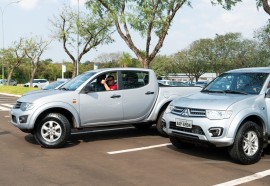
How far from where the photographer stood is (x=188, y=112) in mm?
6391

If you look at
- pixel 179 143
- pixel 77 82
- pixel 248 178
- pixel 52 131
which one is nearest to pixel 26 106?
pixel 52 131

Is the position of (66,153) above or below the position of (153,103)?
below

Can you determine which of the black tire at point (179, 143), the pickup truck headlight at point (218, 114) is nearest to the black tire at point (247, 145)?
the pickup truck headlight at point (218, 114)

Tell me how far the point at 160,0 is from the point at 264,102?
1194 cm

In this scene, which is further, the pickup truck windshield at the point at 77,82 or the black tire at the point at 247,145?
the pickup truck windshield at the point at 77,82

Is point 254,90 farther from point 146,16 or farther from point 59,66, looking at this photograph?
point 59,66

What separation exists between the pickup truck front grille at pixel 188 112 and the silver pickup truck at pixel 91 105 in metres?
1.91

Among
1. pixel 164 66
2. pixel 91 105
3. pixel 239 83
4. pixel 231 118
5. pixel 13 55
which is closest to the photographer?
pixel 231 118

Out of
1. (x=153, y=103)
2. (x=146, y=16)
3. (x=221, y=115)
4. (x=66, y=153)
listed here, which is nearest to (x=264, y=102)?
(x=221, y=115)

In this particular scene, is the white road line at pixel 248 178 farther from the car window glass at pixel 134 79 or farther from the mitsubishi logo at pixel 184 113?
the car window glass at pixel 134 79

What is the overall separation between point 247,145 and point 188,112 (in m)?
1.16

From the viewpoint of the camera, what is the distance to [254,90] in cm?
671

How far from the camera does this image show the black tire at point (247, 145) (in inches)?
240

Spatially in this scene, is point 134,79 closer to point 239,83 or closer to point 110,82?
point 110,82
